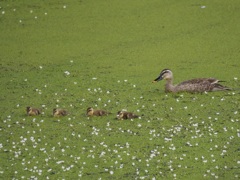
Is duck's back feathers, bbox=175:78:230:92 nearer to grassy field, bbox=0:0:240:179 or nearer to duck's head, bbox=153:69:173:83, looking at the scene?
grassy field, bbox=0:0:240:179

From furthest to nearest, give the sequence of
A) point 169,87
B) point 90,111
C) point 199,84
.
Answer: point 169,87 < point 199,84 < point 90,111

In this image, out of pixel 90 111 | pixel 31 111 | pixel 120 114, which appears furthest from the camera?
pixel 31 111

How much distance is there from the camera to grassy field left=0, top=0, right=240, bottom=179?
10383 mm

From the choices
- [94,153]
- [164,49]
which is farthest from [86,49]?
[94,153]

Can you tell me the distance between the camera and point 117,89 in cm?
1447

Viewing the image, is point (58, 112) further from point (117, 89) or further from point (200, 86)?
point (200, 86)

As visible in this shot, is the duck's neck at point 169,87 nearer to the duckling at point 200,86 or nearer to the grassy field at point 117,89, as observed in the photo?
the duckling at point 200,86

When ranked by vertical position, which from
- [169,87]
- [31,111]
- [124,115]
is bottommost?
[169,87]

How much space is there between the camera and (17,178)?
32.3 ft

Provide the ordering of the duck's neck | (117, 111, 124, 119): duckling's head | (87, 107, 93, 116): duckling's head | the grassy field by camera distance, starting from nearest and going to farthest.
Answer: the grassy field
(117, 111, 124, 119): duckling's head
(87, 107, 93, 116): duckling's head
the duck's neck

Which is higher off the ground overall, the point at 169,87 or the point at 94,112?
the point at 94,112

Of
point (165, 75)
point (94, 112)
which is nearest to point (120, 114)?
point (94, 112)

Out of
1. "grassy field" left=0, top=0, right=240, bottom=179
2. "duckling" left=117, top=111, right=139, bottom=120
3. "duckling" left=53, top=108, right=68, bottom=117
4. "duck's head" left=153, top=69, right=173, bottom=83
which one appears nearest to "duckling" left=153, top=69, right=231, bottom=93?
"grassy field" left=0, top=0, right=240, bottom=179

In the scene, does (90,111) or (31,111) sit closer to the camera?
(90,111)
